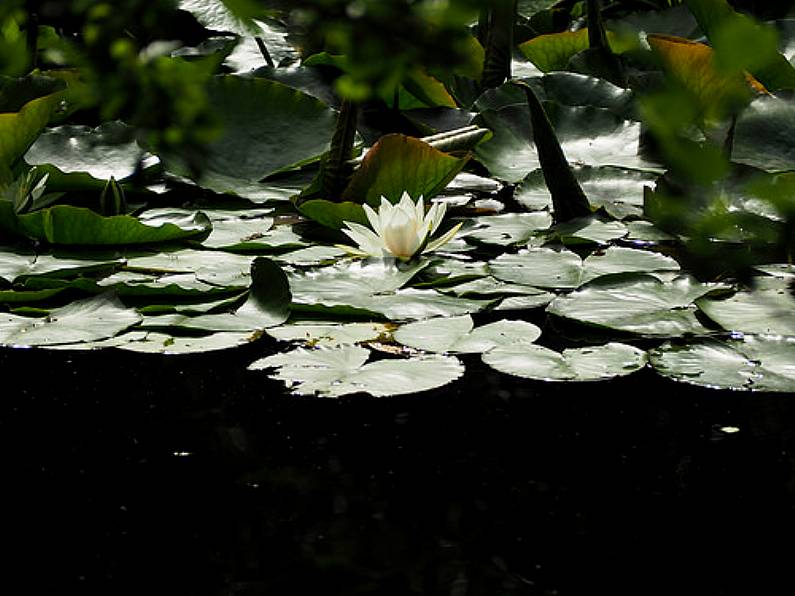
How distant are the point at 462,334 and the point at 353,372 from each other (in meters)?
0.21

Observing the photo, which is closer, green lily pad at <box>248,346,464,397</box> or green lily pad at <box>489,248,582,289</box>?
green lily pad at <box>248,346,464,397</box>

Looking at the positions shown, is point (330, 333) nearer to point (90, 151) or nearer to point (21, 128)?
point (21, 128)

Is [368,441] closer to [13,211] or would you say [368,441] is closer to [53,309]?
[53,309]

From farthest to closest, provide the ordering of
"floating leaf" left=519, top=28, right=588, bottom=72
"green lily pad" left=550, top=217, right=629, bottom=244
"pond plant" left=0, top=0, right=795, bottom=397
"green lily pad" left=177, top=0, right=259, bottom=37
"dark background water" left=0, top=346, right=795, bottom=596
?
"floating leaf" left=519, top=28, right=588, bottom=72, "green lily pad" left=177, top=0, right=259, bottom=37, "green lily pad" left=550, top=217, right=629, bottom=244, "pond plant" left=0, top=0, right=795, bottom=397, "dark background water" left=0, top=346, right=795, bottom=596

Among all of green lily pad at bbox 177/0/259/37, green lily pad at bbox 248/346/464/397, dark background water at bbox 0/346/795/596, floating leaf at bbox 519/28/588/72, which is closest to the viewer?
dark background water at bbox 0/346/795/596

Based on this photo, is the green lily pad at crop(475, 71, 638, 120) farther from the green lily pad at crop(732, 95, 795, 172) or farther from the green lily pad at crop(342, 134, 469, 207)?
the green lily pad at crop(342, 134, 469, 207)

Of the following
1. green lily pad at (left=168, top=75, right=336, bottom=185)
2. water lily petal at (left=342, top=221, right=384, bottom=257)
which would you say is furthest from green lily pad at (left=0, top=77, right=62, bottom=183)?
water lily petal at (left=342, top=221, right=384, bottom=257)

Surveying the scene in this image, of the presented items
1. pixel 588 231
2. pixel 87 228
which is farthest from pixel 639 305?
pixel 87 228

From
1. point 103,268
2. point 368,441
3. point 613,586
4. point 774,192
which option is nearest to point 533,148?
point 103,268

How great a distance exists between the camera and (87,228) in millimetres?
2053

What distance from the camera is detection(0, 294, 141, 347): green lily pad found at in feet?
5.50

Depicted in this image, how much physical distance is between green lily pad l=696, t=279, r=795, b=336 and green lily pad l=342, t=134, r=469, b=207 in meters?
0.62

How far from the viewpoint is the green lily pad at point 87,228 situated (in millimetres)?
2029

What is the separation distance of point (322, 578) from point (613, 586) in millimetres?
244
